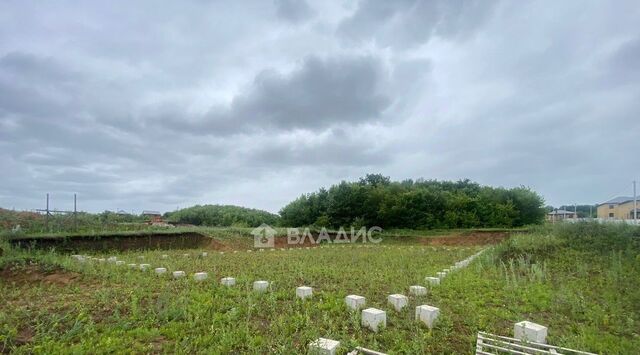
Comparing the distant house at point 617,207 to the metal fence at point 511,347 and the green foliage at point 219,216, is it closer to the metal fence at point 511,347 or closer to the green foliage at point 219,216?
the green foliage at point 219,216

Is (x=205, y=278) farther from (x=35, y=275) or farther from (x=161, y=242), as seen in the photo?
(x=161, y=242)

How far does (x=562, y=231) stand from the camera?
30.8 ft

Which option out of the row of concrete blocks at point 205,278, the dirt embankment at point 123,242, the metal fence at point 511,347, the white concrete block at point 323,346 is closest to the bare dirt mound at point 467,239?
the dirt embankment at point 123,242

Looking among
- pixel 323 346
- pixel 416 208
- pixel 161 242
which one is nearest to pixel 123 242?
pixel 161 242

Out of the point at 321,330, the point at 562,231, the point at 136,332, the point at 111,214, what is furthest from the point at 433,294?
the point at 111,214

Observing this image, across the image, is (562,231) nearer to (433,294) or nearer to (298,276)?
(433,294)

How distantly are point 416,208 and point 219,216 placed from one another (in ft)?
50.9

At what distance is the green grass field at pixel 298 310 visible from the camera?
2.96 metres

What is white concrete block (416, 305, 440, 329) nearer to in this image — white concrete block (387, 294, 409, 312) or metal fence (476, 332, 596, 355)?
white concrete block (387, 294, 409, 312)

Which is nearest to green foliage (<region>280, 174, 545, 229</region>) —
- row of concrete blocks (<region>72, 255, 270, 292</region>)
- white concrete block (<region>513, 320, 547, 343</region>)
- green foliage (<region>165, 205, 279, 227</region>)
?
green foliage (<region>165, 205, 279, 227</region>)

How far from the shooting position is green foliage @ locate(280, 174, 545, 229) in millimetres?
22734

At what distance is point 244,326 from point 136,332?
876 millimetres

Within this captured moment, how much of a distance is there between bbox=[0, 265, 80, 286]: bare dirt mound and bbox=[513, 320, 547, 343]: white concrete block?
6161 mm

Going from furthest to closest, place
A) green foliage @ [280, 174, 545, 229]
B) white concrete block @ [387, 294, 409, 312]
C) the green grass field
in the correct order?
1. green foliage @ [280, 174, 545, 229]
2. white concrete block @ [387, 294, 409, 312]
3. the green grass field
